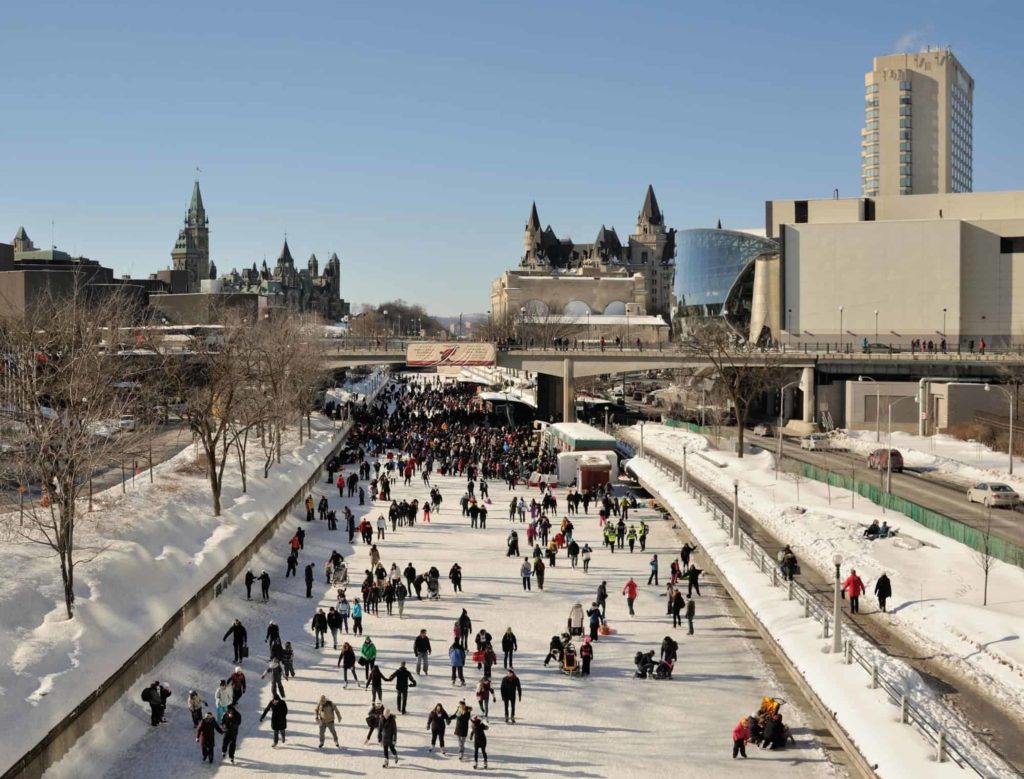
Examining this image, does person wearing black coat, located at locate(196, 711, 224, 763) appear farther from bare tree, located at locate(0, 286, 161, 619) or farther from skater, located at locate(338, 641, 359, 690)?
bare tree, located at locate(0, 286, 161, 619)

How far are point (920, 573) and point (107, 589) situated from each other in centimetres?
1860

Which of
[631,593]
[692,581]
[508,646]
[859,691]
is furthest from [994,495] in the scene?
[508,646]

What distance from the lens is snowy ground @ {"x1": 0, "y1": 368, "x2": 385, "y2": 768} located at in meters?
17.2

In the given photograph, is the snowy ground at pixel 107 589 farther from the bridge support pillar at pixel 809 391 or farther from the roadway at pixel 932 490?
the bridge support pillar at pixel 809 391

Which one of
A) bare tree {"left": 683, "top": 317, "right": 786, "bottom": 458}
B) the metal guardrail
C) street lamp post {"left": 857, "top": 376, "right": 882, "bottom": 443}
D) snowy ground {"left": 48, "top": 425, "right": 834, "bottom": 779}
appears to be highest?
bare tree {"left": 683, "top": 317, "right": 786, "bottom": 458}

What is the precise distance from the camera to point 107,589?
2286 cm

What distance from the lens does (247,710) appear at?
1955 cm

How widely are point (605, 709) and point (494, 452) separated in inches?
1459

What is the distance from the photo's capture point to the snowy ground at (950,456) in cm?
4256

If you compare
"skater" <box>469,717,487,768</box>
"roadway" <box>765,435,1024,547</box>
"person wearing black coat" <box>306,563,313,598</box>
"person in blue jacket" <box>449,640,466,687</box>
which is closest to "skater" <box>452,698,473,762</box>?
"skater" <box>469,717,487,768</box>

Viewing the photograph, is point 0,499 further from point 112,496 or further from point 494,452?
point 494,452

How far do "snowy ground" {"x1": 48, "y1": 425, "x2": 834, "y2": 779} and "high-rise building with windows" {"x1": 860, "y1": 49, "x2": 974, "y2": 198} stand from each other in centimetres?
12159

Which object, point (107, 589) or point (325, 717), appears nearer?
point (325, 717)

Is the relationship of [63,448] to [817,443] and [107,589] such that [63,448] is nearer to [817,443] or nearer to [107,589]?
[107,589]
